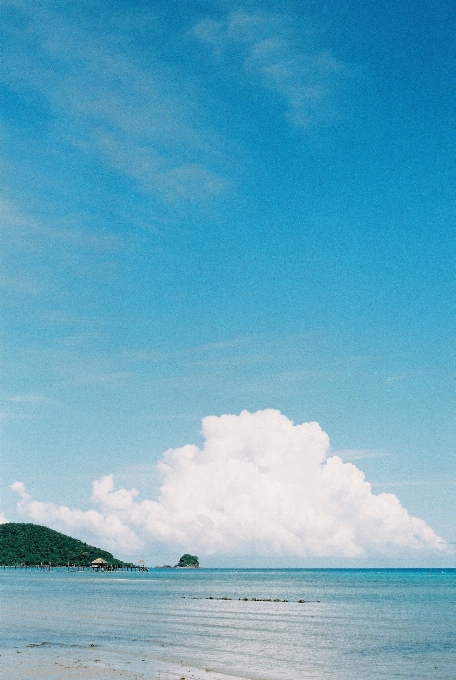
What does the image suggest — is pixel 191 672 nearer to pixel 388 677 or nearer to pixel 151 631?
pixel 388 677

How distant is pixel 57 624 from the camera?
5494cm

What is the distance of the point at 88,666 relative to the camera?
33125 mm

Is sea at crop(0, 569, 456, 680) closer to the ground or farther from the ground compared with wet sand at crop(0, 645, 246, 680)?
closer to the ground

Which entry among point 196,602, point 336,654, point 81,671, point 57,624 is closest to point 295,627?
point 336,654

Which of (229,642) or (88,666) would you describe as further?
(229,642)

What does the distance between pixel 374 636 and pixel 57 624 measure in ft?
84.2

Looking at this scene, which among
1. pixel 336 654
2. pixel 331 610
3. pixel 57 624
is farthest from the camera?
pixel 331 610

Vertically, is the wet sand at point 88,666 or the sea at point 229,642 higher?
the wet sand at point 88,666

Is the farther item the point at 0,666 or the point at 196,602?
the point at 196,602

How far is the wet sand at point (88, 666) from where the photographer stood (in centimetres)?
3052

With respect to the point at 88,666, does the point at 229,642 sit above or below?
below

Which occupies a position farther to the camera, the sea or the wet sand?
the sea

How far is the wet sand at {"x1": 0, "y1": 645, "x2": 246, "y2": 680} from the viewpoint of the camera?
30.5 meters

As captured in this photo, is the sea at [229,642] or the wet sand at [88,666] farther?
the sea at [229,642]
